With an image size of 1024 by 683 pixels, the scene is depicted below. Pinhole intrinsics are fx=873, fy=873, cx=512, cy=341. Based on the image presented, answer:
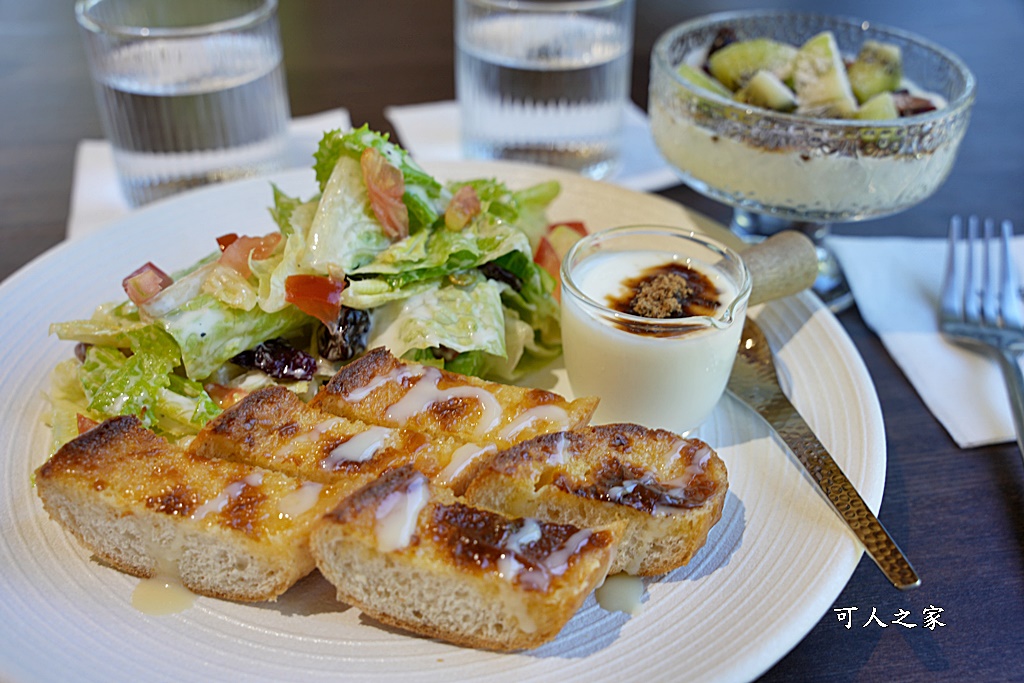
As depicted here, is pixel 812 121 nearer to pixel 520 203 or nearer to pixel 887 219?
pixel 520 203

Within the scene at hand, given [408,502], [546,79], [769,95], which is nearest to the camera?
[408,502]

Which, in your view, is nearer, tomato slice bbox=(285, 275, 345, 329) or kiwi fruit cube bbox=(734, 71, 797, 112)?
tomato slice bbox=(285, 275, 345, 329)

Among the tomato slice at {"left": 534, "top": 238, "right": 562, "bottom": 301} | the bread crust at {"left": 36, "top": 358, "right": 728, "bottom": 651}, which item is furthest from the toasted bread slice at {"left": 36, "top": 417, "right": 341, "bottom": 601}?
the tomato slice at {"left": 534, "top": 238, "right": 562, "bottom": 301}

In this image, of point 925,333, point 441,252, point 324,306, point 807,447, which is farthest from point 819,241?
point 324,306

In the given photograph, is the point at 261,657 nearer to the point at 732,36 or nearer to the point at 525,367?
the point at 525,367

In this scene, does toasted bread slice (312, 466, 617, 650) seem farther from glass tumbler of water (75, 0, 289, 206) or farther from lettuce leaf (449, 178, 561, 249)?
glass tumbler of water (75, 0, 289, 206)

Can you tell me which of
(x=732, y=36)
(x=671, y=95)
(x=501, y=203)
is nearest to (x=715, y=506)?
(x=501, y=203)
